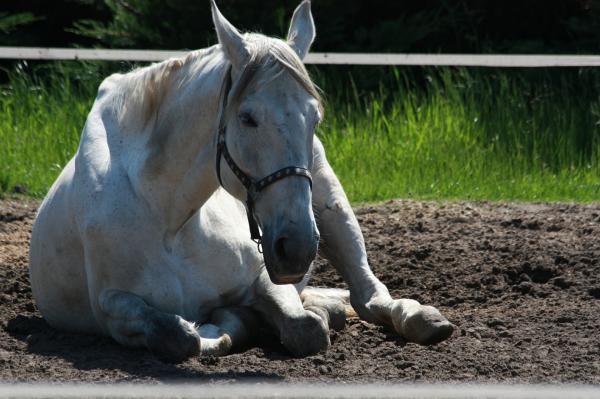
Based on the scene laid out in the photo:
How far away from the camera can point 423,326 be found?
4.49 meters

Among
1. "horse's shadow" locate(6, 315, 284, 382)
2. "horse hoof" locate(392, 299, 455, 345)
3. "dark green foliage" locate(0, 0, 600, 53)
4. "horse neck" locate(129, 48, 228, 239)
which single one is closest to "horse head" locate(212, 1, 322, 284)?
"horse neck" locate(129, 48, 228, 239)

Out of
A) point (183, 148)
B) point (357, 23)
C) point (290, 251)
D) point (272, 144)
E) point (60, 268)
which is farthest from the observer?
point (357, 23)

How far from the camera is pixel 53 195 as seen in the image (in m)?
4.91

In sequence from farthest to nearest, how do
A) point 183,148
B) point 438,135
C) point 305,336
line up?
1. point 438,135
2. point 305,336
3. point 183,148

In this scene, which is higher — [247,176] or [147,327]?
[247,176]

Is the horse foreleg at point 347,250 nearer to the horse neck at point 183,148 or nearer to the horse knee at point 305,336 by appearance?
the horse knee at point 305,336

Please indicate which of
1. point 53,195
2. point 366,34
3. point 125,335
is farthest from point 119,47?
point 125,335

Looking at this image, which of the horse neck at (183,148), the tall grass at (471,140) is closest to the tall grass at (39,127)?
the tall grass at (471,140)

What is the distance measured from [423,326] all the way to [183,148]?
113cm

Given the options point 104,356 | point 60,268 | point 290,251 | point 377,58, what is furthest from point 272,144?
point 377,58

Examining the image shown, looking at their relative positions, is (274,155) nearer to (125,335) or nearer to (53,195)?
(125,335)

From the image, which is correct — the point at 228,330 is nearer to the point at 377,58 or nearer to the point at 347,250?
the point at 347,250

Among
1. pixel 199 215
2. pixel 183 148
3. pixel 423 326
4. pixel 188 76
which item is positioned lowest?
pixel 423 326

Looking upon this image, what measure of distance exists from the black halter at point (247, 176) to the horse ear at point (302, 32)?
1.04 ft
